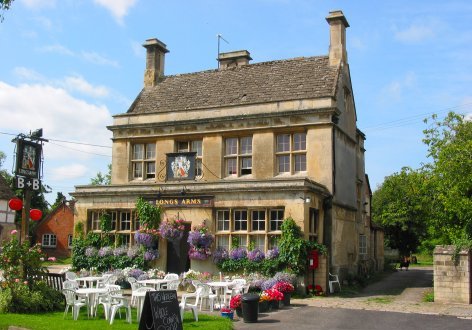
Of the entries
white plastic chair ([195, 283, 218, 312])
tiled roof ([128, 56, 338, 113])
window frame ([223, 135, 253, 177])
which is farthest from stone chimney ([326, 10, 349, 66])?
white plastic chair ([195, 283, 218, 312])

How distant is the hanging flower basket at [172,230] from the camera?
820 inches

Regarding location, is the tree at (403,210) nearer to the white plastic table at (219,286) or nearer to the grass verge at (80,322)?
the white plastic table at (219,286)

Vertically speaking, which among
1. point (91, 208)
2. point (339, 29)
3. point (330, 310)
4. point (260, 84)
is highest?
point (339, 29)

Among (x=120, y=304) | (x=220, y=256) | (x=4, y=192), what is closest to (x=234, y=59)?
(x=220, y=256)

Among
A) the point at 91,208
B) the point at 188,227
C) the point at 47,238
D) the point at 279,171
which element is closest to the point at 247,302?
the point at 188,227

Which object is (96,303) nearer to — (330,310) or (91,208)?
(330,310)

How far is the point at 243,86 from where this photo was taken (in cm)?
2569

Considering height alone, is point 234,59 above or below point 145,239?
above

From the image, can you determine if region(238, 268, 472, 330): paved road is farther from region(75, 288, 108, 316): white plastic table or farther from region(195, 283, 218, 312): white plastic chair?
region(75, 288, 108, 316): white plastic table

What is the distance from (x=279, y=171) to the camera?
22.7 metres

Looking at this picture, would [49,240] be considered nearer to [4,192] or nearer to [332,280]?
[4,192]

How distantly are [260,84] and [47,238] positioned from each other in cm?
3192

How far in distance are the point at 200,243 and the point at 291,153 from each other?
17.7 ft

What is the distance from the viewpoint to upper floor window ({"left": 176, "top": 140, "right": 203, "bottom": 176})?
2436cm
